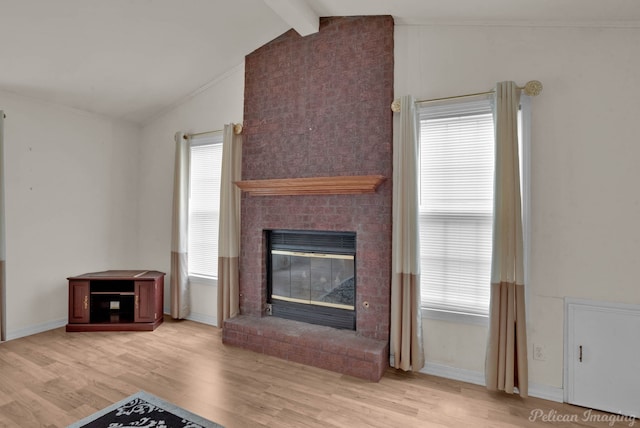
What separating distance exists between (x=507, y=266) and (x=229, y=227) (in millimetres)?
2862

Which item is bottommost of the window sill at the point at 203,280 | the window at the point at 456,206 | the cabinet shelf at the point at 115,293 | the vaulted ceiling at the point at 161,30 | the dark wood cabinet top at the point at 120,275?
the cabinet shelf at the point at 115,293

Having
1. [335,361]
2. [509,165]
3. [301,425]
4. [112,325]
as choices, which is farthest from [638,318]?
[112,325]

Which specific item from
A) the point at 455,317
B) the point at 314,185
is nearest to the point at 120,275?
the point at 314,185

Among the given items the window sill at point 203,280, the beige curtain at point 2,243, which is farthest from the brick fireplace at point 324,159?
the beige curtain at point 2,243

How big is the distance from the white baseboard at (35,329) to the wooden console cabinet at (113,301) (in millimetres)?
261

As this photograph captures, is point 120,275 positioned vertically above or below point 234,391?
above

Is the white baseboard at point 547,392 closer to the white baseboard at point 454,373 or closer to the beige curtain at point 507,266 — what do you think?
the beige curtain at point 507,266

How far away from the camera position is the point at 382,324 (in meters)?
3.07

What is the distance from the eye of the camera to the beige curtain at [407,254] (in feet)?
9.44

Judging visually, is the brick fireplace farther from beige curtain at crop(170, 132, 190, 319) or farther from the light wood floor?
beige curtain at crop(170, 132, 190, 319)

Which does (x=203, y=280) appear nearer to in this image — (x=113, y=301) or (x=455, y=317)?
(x=113, y=301)

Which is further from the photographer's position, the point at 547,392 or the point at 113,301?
the point at 113,301

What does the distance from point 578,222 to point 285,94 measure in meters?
2.97

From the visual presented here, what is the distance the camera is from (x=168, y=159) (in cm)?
451
